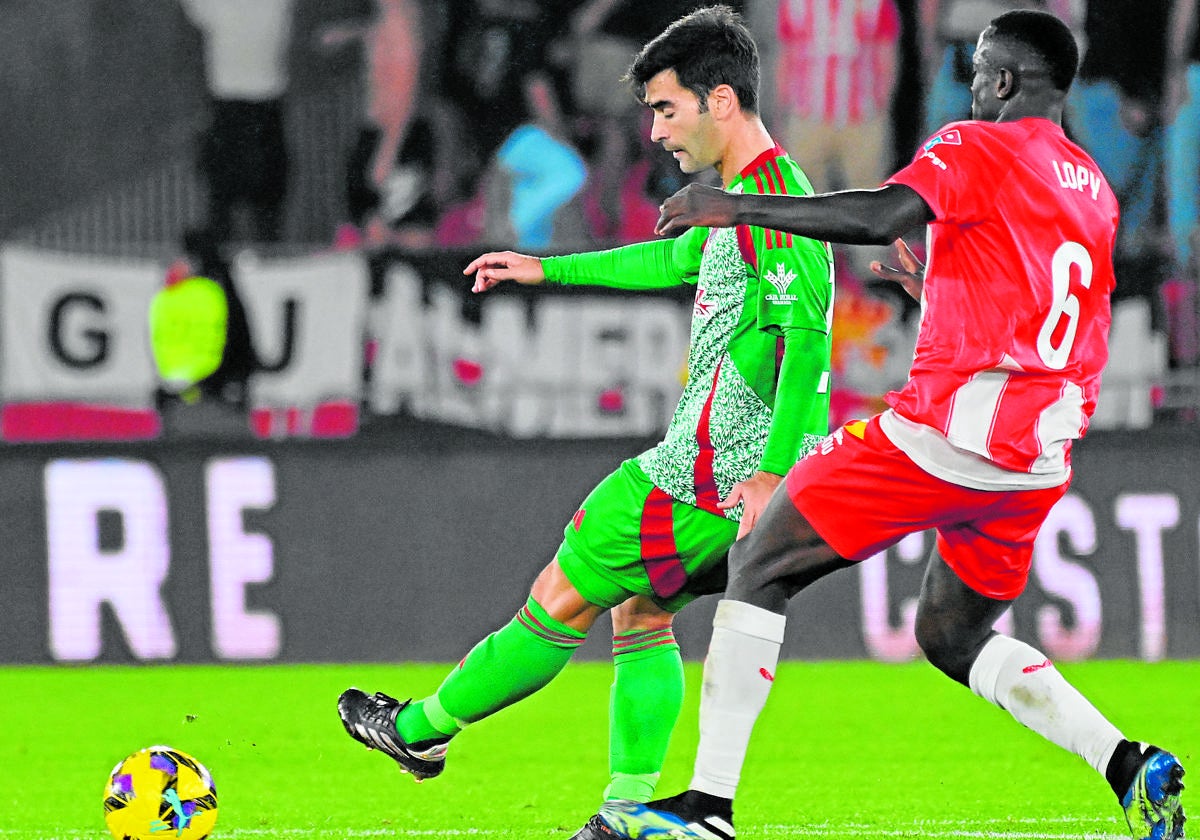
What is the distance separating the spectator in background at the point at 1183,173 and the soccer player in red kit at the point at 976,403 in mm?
6413

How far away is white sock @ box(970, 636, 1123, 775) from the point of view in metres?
3.92

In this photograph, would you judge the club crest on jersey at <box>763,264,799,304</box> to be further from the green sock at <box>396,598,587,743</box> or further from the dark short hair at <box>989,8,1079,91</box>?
the green sock at <box>396,598,587,743</box>

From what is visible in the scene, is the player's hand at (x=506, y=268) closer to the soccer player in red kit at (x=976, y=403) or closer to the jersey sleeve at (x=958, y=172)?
the soccer player in red kit at (x=976, y=403)

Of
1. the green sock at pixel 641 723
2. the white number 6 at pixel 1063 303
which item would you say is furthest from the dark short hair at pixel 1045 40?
the green sock at pixel 641 723

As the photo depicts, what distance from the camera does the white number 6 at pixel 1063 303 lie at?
3.64 meters

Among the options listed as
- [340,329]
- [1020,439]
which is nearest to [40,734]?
[340,329]

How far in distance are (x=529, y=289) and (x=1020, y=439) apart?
6.75 meters

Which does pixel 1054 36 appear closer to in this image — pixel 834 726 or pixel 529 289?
pixel 834 726

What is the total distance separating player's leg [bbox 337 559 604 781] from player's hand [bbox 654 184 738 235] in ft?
3.57

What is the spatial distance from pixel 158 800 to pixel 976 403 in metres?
1.94

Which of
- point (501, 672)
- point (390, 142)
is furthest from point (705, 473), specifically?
point (390, 142)

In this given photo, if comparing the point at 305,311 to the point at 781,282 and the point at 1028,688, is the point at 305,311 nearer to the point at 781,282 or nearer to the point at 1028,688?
the point at 781,282

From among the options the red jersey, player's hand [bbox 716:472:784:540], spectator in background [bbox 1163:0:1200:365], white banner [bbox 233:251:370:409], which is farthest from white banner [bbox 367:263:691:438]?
the red jersey

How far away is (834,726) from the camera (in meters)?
6.79
